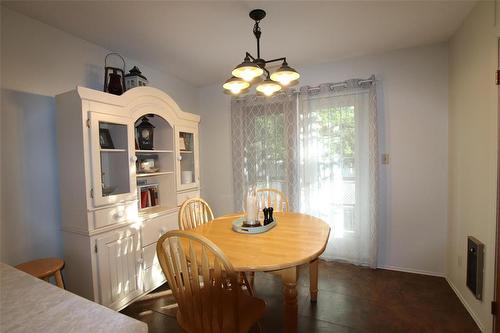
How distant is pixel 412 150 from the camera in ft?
8.36

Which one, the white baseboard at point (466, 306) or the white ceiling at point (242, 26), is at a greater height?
the white ceiling at point (242, 26)

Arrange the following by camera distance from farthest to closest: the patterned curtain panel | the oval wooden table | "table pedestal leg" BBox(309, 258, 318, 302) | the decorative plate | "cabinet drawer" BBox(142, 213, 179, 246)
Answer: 1. the patterned curtain panel
2. "cabinet drawer" BBox(142, 213, 179, 246)
3. "table pedestal leg" BBox(309, 258, 318, 302)
4. the decorative plate
5. the oval wooden table

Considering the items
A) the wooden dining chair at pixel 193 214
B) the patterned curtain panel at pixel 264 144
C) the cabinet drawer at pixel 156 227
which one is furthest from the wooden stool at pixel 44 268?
the patterned curtain panel at pixel 264 144

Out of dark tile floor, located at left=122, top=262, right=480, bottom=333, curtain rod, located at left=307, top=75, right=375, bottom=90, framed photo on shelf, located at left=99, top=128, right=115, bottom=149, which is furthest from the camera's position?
curtain rod, located at left=307, top=75, right=375, bottom=90

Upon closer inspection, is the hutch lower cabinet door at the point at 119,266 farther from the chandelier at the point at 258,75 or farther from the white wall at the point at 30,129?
the chandelier at the point at 258,75

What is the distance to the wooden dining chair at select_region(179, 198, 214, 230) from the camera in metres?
1.98

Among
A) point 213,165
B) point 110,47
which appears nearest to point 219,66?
point 110,47

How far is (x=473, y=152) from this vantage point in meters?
1.89

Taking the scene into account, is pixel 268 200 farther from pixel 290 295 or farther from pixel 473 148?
pixel 473 148

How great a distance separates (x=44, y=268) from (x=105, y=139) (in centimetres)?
100

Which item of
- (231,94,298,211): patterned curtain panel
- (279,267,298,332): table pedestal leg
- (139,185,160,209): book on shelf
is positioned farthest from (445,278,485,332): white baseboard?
(139,185,160,209): book on shelf

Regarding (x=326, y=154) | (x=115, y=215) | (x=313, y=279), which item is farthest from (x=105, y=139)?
(x=326, y=154)

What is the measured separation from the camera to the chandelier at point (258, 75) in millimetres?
1475

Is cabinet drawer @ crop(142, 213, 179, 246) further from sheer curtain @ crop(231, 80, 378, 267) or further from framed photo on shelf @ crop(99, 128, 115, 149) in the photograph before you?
sheer curtain @ crop(231, 80, 378, 267)
